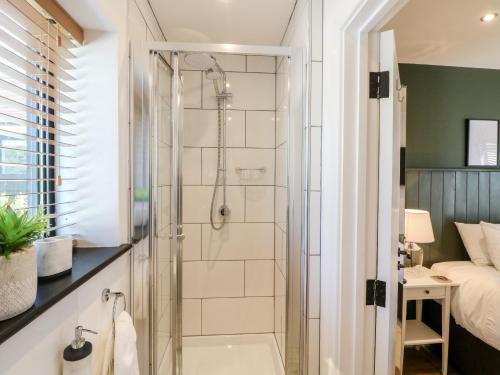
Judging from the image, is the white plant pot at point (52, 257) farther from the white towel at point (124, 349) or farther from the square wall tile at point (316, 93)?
the square wall tile at point (316, 93)

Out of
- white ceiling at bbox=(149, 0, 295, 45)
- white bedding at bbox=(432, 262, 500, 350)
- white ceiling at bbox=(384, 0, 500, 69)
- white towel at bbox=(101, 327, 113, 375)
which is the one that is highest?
white ceiling at bbox=(384, 0, 500, 69)

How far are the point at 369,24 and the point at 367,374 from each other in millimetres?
1352

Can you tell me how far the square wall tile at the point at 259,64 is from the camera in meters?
2.15

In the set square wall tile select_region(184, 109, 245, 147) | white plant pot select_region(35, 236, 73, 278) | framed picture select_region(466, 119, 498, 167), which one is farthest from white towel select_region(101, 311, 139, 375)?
framed picture select_region(466, 119, 498, 167)

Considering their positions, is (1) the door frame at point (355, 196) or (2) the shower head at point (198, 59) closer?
(1) the door frame at point (355, 196)

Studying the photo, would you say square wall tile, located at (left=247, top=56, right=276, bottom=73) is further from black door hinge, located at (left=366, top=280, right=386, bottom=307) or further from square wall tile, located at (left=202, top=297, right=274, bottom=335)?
square wall tile, located at (left=202, top=297, right=274, bottom=335)

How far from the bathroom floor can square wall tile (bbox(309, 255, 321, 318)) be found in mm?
792

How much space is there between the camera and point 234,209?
7.22 feet

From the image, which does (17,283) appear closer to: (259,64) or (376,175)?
(376,175)

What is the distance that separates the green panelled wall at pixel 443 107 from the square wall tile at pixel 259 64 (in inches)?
46.2

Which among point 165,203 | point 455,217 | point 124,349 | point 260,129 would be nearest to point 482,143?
point 455,217

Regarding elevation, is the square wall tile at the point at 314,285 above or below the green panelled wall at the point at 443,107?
below

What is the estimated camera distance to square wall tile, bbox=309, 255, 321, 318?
1.30m

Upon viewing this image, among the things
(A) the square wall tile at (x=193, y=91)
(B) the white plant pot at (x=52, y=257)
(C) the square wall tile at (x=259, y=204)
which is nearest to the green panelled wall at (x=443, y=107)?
(C) the square wall tile at (x=259, y=204)
